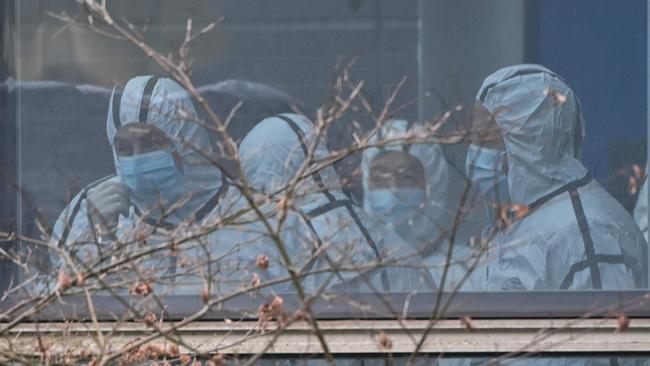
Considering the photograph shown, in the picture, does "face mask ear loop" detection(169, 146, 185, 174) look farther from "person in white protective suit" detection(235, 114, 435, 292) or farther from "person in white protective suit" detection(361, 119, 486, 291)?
"person in white protective suit" detection(361, 119, 486, 291)

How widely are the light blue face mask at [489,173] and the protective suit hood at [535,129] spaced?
0.11 feet

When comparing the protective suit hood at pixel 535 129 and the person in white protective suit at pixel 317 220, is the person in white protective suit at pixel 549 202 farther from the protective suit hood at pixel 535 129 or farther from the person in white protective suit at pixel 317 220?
the person in white protective suit at pixel 317 220

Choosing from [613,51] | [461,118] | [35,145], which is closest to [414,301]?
[461,118]

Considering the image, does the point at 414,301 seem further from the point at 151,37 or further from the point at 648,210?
the point at 151,37

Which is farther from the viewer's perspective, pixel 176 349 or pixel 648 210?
pixel 648 210

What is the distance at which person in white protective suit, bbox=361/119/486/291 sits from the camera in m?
3.96

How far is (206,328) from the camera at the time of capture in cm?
410

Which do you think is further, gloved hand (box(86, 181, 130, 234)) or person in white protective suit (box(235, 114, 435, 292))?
gloved hand (box(86, 181, 130, 234))

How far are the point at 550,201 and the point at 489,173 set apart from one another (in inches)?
8.8

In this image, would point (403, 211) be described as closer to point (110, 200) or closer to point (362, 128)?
point (362, 128)

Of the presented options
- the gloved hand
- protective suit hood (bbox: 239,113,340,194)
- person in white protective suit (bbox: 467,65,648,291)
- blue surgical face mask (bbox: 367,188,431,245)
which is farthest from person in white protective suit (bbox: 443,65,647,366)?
the gloved hand

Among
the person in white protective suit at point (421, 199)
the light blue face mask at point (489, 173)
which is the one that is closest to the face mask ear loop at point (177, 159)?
the person in white protective suit at point (421, 199)

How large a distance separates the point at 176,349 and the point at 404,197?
2.86ft

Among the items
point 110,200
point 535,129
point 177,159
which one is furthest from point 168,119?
point 535,129
